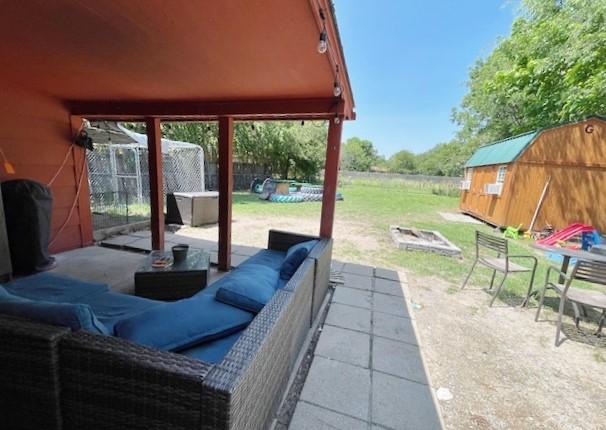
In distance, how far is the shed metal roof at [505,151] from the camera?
7.14 metres

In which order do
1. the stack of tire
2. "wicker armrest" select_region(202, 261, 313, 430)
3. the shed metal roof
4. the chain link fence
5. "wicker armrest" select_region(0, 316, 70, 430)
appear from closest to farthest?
"wicker armrest" select_region(202, 261, 313, 430) → "wicker armrest" select_region(0, 316, 70, 430) → the chain link fence → the shed metal roof → the stack of tire

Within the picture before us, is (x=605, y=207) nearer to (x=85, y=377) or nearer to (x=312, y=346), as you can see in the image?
(x=312, y=346)

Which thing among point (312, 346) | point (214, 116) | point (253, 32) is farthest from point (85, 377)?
point (214, 116)

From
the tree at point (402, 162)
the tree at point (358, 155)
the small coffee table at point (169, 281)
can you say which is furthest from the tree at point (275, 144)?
the tree at point (402, 162)

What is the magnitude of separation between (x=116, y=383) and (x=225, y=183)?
2774 mm

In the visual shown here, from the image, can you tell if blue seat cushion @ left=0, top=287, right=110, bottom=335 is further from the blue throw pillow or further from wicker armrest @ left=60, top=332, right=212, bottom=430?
the blue throw pillow

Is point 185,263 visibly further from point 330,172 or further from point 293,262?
point 330,172

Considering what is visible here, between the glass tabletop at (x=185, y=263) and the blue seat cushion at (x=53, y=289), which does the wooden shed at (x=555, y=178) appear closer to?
the glass tabletop at (x=185, y=263)

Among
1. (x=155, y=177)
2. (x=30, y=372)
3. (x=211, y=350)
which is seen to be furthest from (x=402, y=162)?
(x=30, y=372)

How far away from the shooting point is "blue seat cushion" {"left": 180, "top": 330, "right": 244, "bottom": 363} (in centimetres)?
125

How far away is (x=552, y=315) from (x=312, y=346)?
9.04 feet

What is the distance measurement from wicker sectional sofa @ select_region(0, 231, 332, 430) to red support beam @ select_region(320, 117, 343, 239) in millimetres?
2012

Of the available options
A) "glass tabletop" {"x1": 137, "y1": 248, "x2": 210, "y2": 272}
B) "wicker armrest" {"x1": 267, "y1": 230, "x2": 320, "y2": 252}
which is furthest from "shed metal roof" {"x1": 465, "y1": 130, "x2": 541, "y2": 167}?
"glass tabletop" {"x1": 137, "y1": 248, "x2": 210, "y2": 272}

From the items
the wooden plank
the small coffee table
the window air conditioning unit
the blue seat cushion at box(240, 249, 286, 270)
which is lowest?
the small coffee table
